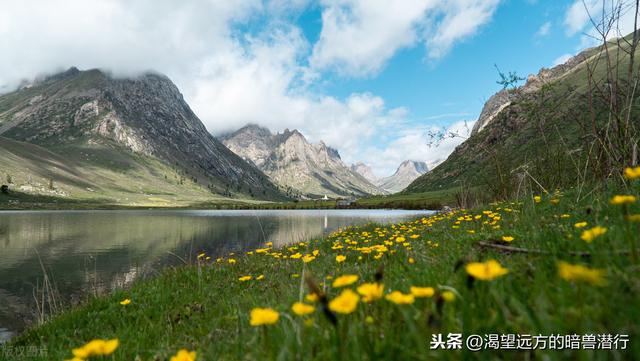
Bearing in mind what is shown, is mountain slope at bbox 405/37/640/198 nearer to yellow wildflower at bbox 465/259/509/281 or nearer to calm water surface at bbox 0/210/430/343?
yellow wildflower at bbox 465/259/509/281

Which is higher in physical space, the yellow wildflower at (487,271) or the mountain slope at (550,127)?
the mountain slope at (550,127)

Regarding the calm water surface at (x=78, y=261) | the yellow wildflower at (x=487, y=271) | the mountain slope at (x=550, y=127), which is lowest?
the calm water surface at (x=78, y=261)

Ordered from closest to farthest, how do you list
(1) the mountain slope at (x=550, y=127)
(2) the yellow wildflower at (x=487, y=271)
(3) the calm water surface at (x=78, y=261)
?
(2) the yellow wildflower at (x=487, y=271)
(1) the mountain slope at (x=550, y=127)
(3) the calm water surface at (x=78, y=261)

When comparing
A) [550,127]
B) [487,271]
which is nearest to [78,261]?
[550,127]

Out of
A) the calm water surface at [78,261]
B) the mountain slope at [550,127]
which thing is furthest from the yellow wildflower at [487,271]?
the calm water surface at [78,261]

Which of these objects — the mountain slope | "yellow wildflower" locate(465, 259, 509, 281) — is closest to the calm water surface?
the mountain slope

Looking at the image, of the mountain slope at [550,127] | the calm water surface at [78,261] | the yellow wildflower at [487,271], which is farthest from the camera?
the calm water surface at [78,261]

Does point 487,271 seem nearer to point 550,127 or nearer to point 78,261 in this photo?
point 550,127

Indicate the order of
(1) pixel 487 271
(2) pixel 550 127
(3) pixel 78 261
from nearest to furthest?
(1) pixel 487 271 < (2) pixel 550 127 < (3) pixel 78 261

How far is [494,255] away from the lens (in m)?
3.89

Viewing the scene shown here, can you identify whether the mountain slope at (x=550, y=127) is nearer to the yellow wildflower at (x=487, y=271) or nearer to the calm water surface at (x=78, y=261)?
the yellow wildflower at (x=487, y=271)

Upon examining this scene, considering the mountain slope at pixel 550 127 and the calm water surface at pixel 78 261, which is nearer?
the mountain slope at pixel 550 127

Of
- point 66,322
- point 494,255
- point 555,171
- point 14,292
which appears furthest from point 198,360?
point 14,292

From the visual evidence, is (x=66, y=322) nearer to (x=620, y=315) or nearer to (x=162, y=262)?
(x=620, y=315)
